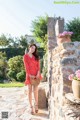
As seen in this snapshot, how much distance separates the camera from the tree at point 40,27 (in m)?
17.8

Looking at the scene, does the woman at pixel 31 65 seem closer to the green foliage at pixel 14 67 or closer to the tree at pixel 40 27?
the green foliage at pixel 14 67

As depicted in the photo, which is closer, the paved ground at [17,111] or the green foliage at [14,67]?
the paved ground at [17,111]

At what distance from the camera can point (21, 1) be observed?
941cm

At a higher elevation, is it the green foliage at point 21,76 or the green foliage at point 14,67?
the green foliage at point 14,67

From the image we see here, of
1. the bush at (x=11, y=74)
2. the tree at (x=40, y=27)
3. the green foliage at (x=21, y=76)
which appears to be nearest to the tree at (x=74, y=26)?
the tree at (x=40, y=27)

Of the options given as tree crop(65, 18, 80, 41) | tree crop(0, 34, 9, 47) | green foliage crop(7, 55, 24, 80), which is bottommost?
green foliage crop(7, 55, 24, 80)

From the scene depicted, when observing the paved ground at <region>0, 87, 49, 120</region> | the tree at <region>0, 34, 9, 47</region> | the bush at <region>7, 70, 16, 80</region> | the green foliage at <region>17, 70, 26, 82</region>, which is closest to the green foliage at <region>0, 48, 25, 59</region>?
the tree at <region>0, 34, 9, 47</region>

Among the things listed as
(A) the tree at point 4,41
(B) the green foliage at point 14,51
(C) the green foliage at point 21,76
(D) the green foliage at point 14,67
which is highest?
(A) the tree at point 4,41

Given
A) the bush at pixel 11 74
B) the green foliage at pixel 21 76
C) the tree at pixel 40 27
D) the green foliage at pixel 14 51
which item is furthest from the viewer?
the green foliage at pixel 14 51

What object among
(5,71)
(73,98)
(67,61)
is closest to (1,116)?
(67,61)

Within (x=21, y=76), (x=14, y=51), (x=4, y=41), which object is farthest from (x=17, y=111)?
(x=4, y=41)

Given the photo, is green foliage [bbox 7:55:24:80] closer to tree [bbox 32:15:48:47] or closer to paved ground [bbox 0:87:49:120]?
tree [bbox 32:15:48:47]

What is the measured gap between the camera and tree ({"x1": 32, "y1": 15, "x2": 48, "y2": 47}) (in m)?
17.8

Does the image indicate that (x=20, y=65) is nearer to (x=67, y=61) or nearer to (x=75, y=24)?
(x=75, y=24)
